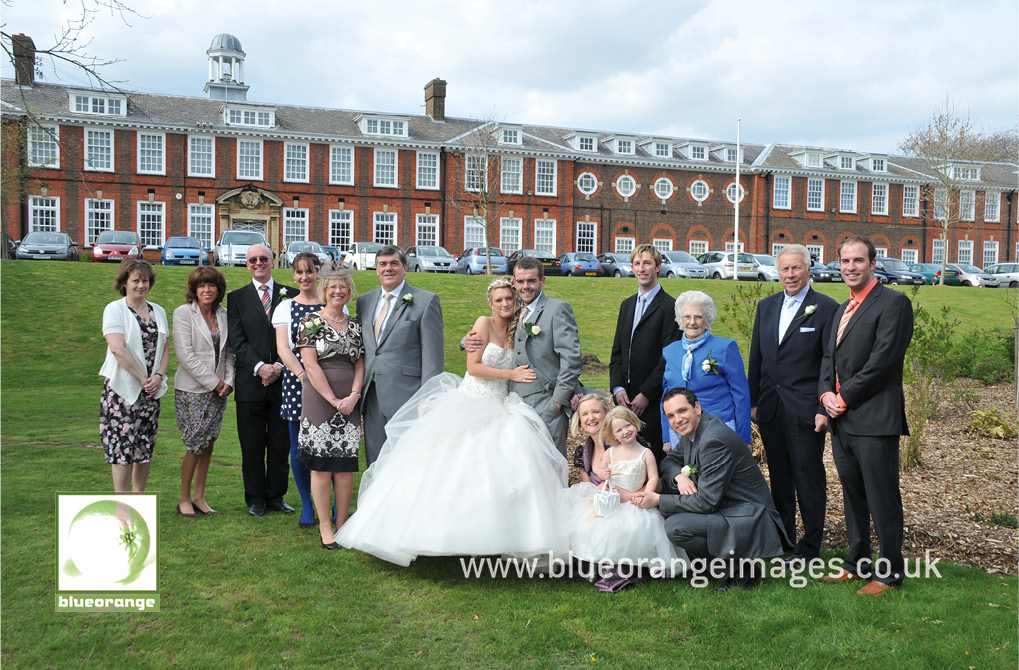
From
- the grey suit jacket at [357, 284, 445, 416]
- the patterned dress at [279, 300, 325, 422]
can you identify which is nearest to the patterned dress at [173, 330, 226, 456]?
the patterned dress at [279, 300, 325, 422]

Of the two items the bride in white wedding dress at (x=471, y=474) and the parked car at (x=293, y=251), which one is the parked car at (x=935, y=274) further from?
the bride in white wedding dress at (x=471, y=474)

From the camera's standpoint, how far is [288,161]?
128 feet

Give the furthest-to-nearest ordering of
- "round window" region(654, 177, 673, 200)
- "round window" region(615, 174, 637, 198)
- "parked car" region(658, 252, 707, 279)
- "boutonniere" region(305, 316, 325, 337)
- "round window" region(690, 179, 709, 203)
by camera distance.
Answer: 1. "round window" region(690, 179, 709, 203)
2. "round window" region(654, 177, 673, 200)
3. "round window" region(615, 174, 637, 198)
4. "parked car" region(658, 252, 707, 279)
5. "boutonniere" region(305, 316, 325, 337)

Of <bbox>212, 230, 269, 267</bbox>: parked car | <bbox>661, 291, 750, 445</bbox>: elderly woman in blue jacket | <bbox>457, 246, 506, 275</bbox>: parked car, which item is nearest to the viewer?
<bbox>661, 291, 750, 445</bbox>: elderly woman in blue jacket

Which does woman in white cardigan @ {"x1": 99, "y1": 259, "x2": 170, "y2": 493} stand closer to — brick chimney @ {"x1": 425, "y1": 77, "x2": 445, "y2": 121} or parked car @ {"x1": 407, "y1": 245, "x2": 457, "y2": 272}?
parked car @ {"x1": 407, "y1": 245, "x2": 457, "y2": 272}

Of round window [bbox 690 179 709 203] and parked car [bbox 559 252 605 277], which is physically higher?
round window [bbox 690 179 709 203]

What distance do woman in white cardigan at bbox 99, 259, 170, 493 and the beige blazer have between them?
0.28m

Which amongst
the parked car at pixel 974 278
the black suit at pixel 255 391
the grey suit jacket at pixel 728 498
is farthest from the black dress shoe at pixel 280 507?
the parked car at pixel 974 278

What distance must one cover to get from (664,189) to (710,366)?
136 ft

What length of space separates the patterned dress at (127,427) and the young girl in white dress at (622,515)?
3244 millimetres

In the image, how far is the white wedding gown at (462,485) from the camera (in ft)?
15.5

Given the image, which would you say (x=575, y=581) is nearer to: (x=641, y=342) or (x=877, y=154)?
(x=641, y=342)

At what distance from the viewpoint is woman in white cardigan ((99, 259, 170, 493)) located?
566 cm

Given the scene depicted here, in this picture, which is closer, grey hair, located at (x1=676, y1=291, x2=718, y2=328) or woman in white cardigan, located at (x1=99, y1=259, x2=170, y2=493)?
grey hair, located at (x1=676, y1=291, x2=718, y2=328)
